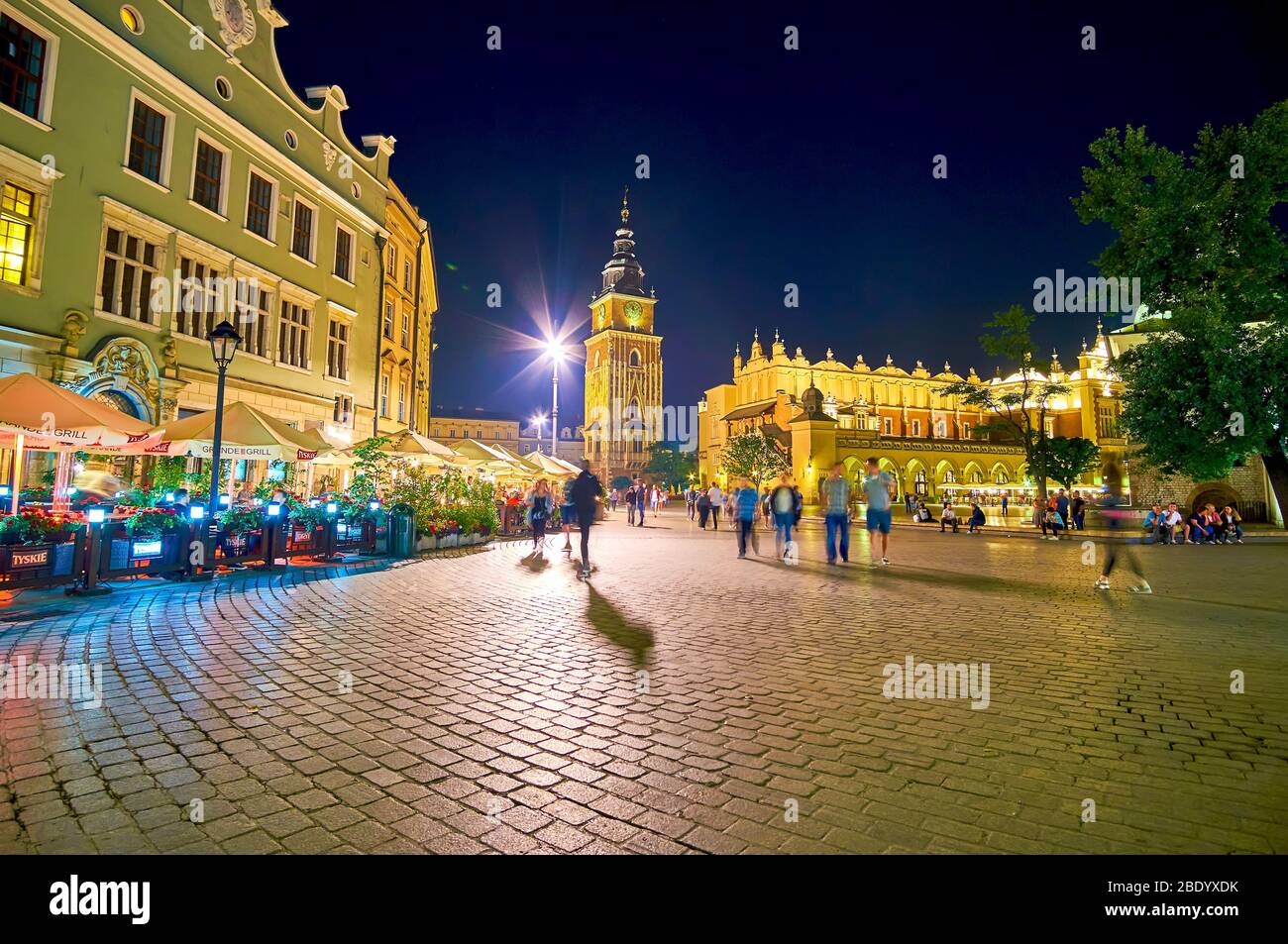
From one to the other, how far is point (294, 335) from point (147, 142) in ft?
22.2

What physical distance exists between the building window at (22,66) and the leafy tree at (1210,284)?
2764 cm

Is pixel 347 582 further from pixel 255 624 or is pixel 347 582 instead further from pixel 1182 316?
pixel 1182 316

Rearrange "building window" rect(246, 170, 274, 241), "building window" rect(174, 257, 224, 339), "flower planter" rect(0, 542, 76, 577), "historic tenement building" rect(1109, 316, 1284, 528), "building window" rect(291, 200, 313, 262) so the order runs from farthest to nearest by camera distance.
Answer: "historic tenement building" rect(1109, 316, 1284, 528) → "building window" rect(291, 200, 313, 262) → "building window" rect(246, 170, 274, 241) → "building window" rect(174, 257, 224, 339) → "flower planter" rect(0, 542, 76, 577)

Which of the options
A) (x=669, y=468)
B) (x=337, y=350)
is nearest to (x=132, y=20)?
(x=337, y=350)

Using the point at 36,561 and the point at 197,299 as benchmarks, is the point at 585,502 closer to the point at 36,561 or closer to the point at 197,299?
the point at 36,561

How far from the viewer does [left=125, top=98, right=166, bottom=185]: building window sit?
1577cm

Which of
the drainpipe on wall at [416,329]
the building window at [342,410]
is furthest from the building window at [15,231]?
the drainpipe on wall at [416,329]

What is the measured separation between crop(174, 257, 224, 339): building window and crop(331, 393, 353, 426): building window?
5667mm

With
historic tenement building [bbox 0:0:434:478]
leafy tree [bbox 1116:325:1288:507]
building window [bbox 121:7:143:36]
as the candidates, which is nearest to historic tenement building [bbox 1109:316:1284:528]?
leafy tree [bbox 1116:325:1288:507]

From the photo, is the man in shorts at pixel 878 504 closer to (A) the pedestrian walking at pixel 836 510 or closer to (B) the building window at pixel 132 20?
(A) the pedestrian walking at pixel 836 510

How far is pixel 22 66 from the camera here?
13211 millimetres

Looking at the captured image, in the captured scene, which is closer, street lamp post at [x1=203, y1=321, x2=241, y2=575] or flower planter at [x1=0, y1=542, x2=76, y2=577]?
flower planter at [x1=0, y1=542, x2=76, y2=577]

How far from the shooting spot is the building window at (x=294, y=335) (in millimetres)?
20895

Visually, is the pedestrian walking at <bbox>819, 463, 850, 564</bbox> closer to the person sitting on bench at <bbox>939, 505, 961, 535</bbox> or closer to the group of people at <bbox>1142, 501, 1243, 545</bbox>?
the person sitting on bench at <bbox>939, 505, 961, 535</bbox>
